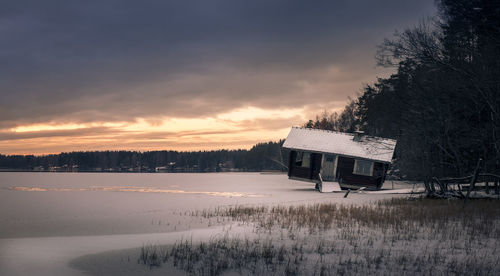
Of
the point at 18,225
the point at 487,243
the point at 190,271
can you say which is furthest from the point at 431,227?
the point at 18,225

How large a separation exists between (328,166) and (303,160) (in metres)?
2.60

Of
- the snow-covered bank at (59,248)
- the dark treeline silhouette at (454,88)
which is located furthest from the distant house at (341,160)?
the snow-covered bank at (59,248)

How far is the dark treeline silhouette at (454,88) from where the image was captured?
64.5ft

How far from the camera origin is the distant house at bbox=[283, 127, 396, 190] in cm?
4278

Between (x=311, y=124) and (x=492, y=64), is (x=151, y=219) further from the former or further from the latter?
(x=311, y=124)

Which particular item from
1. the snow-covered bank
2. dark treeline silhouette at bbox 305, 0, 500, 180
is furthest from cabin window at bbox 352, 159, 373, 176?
the snow-covered bank

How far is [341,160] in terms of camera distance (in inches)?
1710

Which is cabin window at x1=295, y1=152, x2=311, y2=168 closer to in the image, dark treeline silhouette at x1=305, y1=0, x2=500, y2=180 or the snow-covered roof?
the snow-covered roof

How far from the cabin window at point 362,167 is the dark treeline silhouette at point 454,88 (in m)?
13.2

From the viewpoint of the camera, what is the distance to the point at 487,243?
41.1 ft

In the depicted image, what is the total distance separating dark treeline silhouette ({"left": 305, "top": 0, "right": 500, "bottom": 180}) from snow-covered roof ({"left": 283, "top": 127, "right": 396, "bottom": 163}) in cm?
1225

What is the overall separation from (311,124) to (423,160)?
73.3 m

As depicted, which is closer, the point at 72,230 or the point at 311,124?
the point at 72,230

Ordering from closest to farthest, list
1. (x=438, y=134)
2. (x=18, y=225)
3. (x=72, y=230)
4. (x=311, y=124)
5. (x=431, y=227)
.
Result: (x=431, y=227) → (x=72, y=230) → (x=18, y=225) → (x=438, y=134) → (x=311, y=124)
